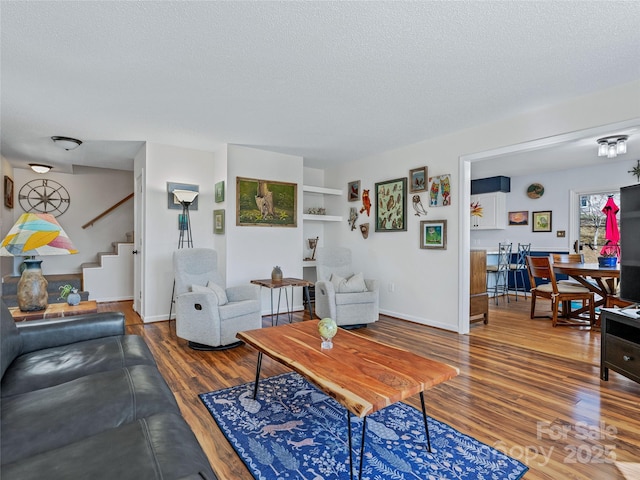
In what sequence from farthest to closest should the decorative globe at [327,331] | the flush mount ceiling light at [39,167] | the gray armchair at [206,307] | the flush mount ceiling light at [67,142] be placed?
the flush mount ceiling light at [39,167] < the flush mount ceiling light at [67,142] < the gray armchair at [206,307] < the decorative globe at [327,331]

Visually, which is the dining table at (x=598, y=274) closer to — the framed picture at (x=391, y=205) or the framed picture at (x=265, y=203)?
the framed picture at (x=391, y=205)

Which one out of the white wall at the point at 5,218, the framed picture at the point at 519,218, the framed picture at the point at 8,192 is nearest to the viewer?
the white wall at the point at 5,218

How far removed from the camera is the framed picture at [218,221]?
4687 millimetres

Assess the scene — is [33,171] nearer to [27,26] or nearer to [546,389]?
[27,26]

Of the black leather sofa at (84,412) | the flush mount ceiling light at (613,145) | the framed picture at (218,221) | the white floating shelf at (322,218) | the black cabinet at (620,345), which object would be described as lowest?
the black cabinet at (620,345)

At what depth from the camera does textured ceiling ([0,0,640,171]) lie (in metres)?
1.95

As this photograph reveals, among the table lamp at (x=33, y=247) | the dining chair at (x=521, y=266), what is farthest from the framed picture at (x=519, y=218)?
the table lamp at (x=33, y=247)

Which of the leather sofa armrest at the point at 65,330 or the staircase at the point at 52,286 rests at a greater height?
the leather sofa armrest at the point at 65,330

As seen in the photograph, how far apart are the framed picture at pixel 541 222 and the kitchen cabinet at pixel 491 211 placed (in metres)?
0.54

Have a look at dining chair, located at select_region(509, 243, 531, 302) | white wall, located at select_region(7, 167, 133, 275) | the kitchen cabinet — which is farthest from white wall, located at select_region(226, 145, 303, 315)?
the kitchen cabinet

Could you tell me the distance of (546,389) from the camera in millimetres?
2537

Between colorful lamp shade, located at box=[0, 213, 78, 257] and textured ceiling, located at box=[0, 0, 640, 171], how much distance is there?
1143 millimetres

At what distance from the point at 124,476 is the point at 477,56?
2887mm

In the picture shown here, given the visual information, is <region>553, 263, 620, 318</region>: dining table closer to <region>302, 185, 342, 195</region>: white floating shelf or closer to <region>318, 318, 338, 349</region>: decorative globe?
<region>302, 185, 342, 195</region>: white floating shelf
